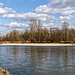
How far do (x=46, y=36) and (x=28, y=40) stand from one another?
19733 millimetres

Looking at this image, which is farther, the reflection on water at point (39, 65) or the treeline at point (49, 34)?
the treeline at point (49, 34)

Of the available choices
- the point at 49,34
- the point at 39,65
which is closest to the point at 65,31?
the point at 49,34

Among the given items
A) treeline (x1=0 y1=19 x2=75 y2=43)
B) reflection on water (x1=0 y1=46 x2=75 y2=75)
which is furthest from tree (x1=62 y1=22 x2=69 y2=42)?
reflection on water (x1=0 y1=46 x2=75 y2=75)

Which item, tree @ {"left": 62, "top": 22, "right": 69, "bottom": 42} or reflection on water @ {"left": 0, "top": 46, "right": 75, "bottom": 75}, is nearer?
reflection on water @ {"left": 0, "top": 46, "right": 75, "bottom": 75}

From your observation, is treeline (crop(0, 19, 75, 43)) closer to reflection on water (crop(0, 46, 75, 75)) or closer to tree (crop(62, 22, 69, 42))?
tree (crop(62, 22, 69, 42))

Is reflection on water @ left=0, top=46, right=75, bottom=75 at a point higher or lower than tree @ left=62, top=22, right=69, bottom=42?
lower

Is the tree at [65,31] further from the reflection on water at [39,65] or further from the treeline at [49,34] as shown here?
the reflection on water at [39,65]

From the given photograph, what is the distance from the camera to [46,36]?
134 meters

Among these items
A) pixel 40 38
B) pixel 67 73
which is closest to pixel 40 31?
pixel 40 38

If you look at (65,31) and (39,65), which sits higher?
(65,31)

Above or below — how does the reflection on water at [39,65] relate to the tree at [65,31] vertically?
below

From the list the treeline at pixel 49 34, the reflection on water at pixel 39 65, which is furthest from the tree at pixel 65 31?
the reflection on water at pixel 39 65

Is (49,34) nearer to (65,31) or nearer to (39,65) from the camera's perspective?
(65,31)

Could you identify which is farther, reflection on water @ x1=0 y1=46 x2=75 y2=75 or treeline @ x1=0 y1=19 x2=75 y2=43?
treeline @ x1=0 y1=19 x2=75 y2=43
